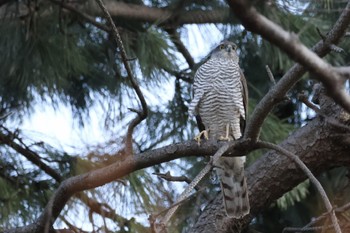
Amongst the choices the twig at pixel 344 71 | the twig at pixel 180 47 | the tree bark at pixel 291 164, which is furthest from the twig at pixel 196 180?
the twig at pixel 180 47

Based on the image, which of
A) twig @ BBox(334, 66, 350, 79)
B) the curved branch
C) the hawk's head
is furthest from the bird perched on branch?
twig @ BBox(334, 66, 350, 79)

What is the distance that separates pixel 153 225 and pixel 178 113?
9.36ft

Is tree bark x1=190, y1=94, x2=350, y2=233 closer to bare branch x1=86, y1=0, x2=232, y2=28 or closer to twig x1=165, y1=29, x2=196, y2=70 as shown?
bare branch x1=86, y1=0, x2=232, y2=28

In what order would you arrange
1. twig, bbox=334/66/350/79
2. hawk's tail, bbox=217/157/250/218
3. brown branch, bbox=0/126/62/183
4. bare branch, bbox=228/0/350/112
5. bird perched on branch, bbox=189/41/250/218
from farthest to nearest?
1. bird perched on branch, bbox=189/41/250/218
2. brown branch, bbox=0/126/62/183
3. hawk's tail, bbox=217/157/250/218
4. twig, bbox=334/66/350/79
5. bare branch, bbox=228/0/350/112

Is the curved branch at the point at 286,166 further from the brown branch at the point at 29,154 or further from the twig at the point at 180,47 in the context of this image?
the twig at the point at 180,47

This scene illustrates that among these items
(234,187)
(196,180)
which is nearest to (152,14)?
(234,187)

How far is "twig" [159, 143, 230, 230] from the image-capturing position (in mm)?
2588

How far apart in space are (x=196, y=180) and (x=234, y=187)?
148 centimetres

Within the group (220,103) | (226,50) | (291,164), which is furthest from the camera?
(226,50)

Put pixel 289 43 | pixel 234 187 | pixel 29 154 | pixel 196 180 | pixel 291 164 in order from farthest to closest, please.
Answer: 1. pixel 29 154
2. pixel 234 187
3. pixel 291 164
4. pixel 196 180
5. pixel 289 43

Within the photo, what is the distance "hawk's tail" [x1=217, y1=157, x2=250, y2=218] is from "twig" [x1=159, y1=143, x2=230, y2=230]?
0.89m

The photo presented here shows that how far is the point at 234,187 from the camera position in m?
4.27

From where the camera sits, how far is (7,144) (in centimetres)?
450

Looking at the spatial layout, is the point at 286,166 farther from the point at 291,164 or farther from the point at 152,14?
the point at 152,14
